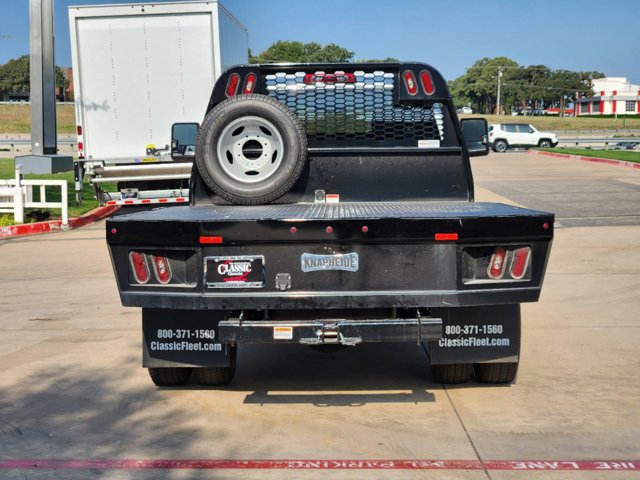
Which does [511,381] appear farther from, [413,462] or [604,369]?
[413,462]

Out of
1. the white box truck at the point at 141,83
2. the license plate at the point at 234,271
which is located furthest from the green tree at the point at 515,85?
the license plate at the point at 234,271

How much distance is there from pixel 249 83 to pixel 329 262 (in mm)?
2424

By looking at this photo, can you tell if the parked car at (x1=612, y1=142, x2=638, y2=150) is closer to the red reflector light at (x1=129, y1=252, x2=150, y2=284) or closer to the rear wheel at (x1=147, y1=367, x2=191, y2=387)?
the rear wheel at (x1=147, y1=367, x2=191, y2=387)

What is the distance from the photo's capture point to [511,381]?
652cm

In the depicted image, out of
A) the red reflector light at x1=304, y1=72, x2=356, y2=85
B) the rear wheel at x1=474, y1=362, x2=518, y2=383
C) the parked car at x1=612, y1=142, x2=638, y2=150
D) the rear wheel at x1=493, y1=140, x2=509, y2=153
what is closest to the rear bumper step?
the rear wheel at x1=474, y1=362, x2=518, y2=383

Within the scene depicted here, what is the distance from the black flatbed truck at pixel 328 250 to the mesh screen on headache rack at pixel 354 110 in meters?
0.02

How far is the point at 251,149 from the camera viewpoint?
6.58 meters

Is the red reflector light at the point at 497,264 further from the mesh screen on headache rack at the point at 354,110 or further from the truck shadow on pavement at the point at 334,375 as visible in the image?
the mesh screen on headache rack at the point at 354,110

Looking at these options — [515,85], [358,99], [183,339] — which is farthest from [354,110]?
[515,85]

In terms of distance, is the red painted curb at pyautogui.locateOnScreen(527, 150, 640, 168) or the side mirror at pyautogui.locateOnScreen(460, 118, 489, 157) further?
the red painted curb at pyautogui.locateOnScreen(527, 150, 640, 168)

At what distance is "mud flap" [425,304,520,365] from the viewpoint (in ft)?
19.6

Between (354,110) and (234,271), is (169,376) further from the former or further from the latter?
(354,110)

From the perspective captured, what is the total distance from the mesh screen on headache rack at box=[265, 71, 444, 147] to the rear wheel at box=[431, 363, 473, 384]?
5.90 ft

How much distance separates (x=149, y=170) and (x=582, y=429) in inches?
526
